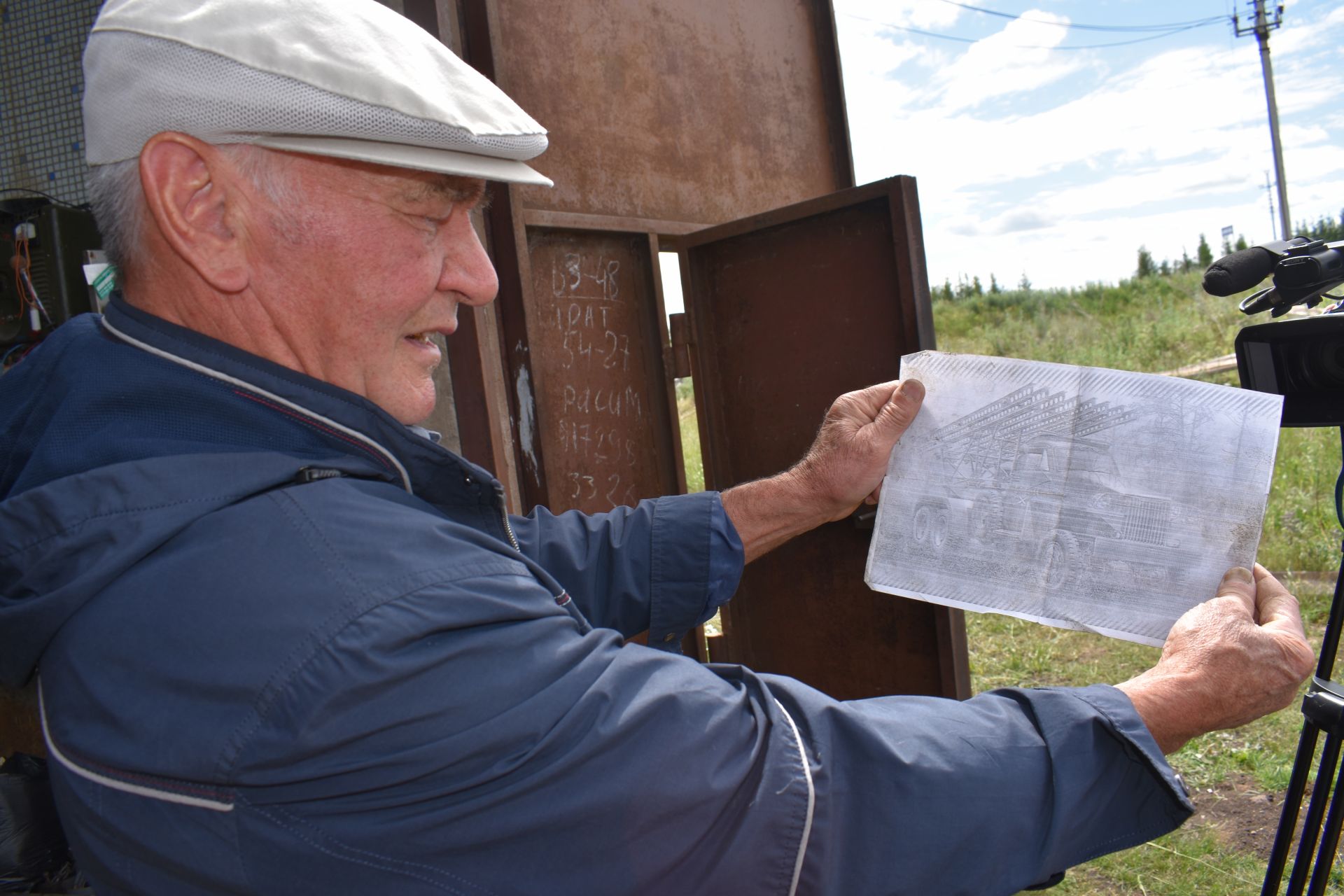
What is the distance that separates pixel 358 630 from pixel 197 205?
0.61 m

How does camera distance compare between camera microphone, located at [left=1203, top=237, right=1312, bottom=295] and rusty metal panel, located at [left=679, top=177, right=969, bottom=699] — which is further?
rusty metal panel, located at [left=679, top=177, right=969, bottom=699]

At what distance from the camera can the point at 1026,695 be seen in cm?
114

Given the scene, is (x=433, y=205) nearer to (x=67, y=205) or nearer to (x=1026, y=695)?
(x=1026, y=695)

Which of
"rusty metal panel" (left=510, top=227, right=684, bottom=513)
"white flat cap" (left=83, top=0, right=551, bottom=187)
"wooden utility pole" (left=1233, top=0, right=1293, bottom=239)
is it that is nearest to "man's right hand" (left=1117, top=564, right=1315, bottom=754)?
"white flat cap" (left=83, top=0, right=551, bottom=187)

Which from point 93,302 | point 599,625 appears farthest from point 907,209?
point 93,302

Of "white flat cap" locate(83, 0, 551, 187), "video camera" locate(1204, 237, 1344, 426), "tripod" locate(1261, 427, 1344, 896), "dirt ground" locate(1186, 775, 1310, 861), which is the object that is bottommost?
"dirt ground" locate(1186, 775, 1310, 861)

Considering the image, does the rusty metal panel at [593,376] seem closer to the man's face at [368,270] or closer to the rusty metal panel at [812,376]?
the rusty metal panel at [812,376]

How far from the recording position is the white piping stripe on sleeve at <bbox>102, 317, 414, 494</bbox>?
1069 mm

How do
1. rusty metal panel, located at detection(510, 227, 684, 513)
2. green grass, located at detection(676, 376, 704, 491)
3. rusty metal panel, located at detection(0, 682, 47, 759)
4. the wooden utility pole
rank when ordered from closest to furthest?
rusty metal panel, located at detection(0, 682, 47, 759) → rusty metal panel, located at detection(510, 227, 684, 513) → green grass, located at detection(676, 376, 704, 491) → the wooden utility pole

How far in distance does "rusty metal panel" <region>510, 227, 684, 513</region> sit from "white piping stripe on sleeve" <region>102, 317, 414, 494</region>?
126 cm

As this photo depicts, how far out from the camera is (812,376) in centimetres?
252

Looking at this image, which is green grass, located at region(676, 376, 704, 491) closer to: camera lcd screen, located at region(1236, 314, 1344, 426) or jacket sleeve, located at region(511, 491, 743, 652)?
jacket sleeve, located at region(511, 491, 743, 652)

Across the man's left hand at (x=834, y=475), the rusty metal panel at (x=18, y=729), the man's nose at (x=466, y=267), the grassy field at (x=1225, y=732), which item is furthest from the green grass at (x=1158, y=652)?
the rusty metal panel at (x=18, y=729)

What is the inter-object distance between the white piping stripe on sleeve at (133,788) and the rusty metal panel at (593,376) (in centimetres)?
159
